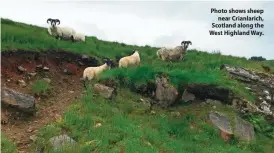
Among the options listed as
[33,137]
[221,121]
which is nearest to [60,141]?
[33,137]

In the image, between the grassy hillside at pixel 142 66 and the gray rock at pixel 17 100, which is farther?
the grassy hillside at pixel 142 66

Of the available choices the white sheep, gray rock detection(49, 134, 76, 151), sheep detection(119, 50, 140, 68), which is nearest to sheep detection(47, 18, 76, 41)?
the white sheep

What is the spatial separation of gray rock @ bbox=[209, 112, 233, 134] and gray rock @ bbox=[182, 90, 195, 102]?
1.63 meters

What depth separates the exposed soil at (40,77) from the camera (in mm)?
15906

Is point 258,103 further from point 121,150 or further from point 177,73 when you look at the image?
point 121,150

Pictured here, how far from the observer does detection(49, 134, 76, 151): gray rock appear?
1419cm

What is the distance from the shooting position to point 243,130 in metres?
19.3

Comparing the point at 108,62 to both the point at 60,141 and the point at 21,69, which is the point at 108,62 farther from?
the point at 60,141

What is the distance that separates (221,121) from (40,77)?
8.20 meters

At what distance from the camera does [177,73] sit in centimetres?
2173

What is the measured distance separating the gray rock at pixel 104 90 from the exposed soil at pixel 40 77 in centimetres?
84

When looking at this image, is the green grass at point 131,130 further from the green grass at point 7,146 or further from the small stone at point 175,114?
the green grass at point 7,146

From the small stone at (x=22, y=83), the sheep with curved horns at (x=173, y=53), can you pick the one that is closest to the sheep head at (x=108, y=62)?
the sheep with curved horns at (x=173, y=53)

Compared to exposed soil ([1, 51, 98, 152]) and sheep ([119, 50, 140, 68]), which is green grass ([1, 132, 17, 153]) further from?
sheep ([119, 50, 140, 68])
